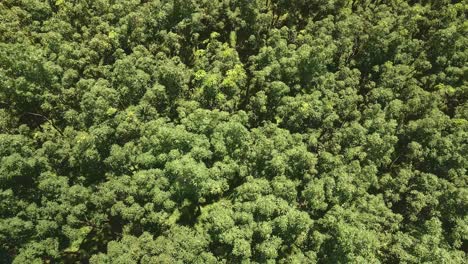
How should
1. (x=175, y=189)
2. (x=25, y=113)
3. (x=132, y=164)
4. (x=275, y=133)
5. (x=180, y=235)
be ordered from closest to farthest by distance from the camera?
(x=180, y=235) < (x=175, y=189) < (x=132, y=164) < (x=275, y=133) < (x=25, y=113)

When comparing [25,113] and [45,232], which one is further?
[25,113]

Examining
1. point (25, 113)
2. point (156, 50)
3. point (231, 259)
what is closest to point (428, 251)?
point (231, 259)

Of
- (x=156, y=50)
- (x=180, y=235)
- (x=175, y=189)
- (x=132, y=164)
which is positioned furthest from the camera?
(x=156, y=50)

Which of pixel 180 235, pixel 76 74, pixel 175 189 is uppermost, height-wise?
pixel 76 74

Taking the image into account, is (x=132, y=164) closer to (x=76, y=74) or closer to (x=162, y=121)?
(x=162, y=121)

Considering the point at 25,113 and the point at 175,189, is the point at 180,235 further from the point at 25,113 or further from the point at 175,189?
the point at 25,113

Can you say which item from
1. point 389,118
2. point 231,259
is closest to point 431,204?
point 389,118

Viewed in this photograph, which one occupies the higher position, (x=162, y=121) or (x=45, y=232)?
(x=162, y=121)
